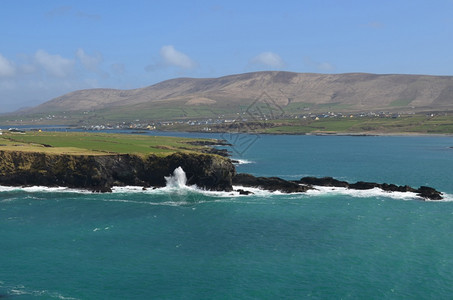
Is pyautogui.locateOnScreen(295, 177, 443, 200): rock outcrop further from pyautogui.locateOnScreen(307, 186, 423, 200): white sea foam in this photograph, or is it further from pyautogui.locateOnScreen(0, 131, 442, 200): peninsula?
pyautogui.locateOnScreen(307, 186, 423, 200): white sea foam

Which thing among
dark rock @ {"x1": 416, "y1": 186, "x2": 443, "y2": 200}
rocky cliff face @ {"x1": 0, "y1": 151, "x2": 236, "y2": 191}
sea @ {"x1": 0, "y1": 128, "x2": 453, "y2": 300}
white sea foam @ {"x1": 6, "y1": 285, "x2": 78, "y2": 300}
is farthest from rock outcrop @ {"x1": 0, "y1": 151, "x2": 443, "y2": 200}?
white sea foam @ {"x1": 6, "y1": 285, "x2": 78, "y2": 300}

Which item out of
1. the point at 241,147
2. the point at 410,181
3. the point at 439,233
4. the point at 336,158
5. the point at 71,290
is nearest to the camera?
the point at 71,290

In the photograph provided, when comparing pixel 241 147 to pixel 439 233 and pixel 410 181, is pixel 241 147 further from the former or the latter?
pixel 439 233

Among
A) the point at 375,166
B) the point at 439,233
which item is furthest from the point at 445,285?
the point at 375,166

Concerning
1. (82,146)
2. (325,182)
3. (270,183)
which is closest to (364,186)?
(325,182)

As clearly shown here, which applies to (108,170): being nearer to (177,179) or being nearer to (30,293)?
(177,179)

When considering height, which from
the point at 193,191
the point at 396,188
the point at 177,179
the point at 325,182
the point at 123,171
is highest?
the point at 123,171

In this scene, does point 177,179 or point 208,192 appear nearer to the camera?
point 208,192

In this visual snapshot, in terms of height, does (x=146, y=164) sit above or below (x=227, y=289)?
above
